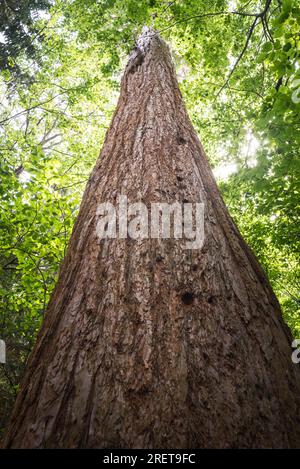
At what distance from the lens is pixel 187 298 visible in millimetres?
1261

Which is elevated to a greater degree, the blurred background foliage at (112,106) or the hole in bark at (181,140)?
the blurred background foliage at (112,106)

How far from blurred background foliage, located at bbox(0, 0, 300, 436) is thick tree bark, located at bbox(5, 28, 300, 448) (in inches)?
80.8

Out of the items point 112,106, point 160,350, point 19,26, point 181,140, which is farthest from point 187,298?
point 19,26

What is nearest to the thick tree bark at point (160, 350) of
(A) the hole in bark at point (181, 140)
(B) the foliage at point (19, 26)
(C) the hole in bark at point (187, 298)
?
(C) the hole in bark at point (187, 298)

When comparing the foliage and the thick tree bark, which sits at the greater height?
the foliage

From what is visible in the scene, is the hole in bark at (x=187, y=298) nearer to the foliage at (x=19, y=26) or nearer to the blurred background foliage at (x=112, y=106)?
the blurred background foliage at (x=112, y=106)

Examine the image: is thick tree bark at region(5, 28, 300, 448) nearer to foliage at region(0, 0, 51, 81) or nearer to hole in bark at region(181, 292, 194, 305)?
hole in bark at region(181, 292, 194, 305)

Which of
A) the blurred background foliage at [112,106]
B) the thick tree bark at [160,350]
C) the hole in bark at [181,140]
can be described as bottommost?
the thick tree bark at [160,350]

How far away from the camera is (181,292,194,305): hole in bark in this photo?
1.25 meters

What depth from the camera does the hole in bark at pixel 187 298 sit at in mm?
1246

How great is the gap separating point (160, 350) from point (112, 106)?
10.2 meters

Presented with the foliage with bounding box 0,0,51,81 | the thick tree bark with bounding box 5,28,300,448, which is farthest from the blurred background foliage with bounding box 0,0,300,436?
the thick tree bark with bounding box 5,28,300,448
